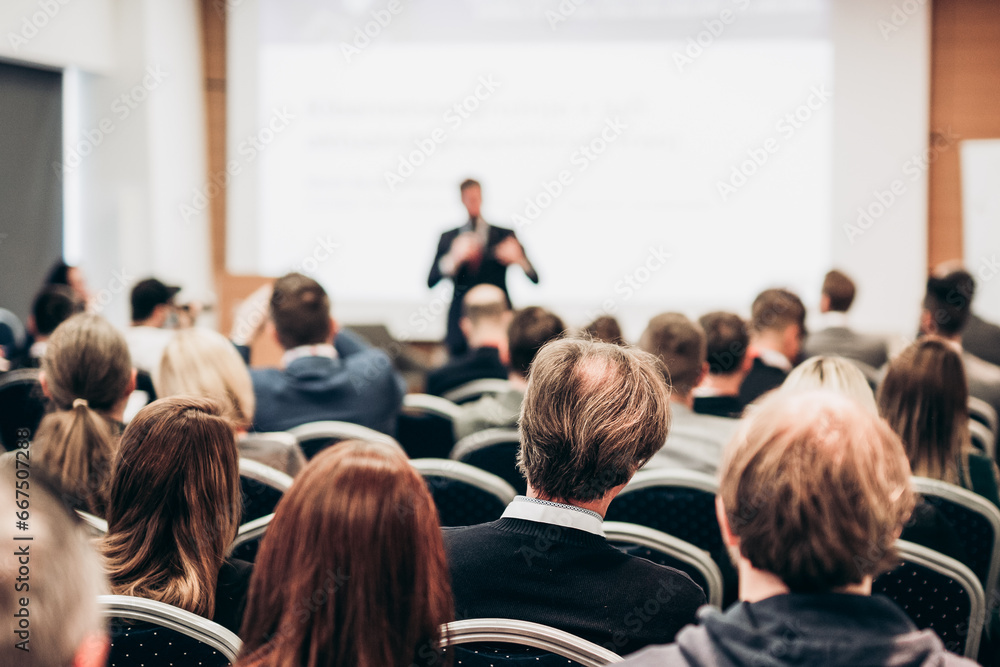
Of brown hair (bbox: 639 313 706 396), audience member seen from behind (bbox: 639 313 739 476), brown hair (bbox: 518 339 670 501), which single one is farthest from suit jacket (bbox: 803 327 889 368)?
brown hair (bbox: 518 339 670 501)

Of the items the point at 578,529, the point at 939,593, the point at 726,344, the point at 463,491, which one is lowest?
the point at 939,593

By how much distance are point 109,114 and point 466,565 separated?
6.28 metres

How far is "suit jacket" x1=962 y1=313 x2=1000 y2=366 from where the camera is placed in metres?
4.71

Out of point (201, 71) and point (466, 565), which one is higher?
point (201, 71)

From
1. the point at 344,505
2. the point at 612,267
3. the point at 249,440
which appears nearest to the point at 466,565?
the point at 344,505

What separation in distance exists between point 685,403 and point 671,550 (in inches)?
37.0

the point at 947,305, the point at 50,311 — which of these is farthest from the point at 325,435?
the point at 947,305

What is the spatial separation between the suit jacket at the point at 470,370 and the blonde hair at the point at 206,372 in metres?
1.56

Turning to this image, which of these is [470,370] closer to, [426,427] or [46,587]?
[426,427]

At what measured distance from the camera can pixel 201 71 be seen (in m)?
7.21

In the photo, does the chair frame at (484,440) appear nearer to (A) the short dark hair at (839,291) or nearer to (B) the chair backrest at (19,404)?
(B) the chair backrest at (19,404)

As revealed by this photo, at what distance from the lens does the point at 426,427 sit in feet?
10.9

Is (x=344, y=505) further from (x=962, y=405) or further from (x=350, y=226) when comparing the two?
(x=350, y=226)

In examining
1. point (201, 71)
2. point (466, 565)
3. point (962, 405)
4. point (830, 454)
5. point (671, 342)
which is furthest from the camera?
point (201, 71)
